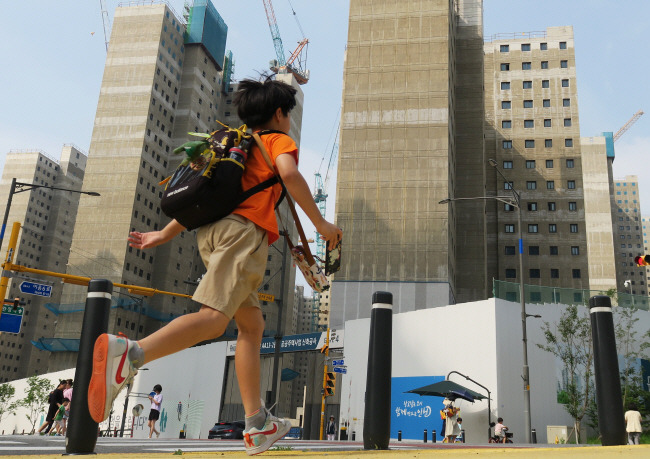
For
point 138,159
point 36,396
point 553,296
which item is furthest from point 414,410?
point 138,159

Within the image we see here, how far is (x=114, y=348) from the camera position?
2.80 metres

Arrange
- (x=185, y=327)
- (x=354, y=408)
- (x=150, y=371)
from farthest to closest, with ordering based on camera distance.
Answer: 1. (x=150, y=371)
2. (x=354, y=408)
3. (x=185, y=327)

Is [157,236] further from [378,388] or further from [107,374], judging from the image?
[378,388]

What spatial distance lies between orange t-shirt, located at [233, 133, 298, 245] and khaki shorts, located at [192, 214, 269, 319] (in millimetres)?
54

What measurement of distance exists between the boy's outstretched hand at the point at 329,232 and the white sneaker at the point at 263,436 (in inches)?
40.9

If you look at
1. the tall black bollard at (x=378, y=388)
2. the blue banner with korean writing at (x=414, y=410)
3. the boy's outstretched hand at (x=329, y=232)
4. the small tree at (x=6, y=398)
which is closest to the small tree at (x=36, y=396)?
the small tree at (x=6, y=398)

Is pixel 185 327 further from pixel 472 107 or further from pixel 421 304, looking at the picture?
pixel 472 107

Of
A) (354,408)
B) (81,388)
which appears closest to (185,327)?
(81,388)

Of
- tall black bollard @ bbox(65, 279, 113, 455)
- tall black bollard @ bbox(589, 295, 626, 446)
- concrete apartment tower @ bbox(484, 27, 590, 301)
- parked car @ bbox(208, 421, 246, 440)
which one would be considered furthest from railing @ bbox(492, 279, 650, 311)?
concrete apartment tower @ bbox(484, 27, 590, 301)

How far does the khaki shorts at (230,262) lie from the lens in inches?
122

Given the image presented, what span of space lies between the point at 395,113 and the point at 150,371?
29443 millimetres

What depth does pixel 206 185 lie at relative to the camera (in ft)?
10.3

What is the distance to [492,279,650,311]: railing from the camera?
1107 inches

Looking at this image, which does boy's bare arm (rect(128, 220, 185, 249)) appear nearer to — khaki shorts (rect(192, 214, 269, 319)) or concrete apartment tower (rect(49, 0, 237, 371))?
khaki shorts (rect(192, 214, 269, 319))
